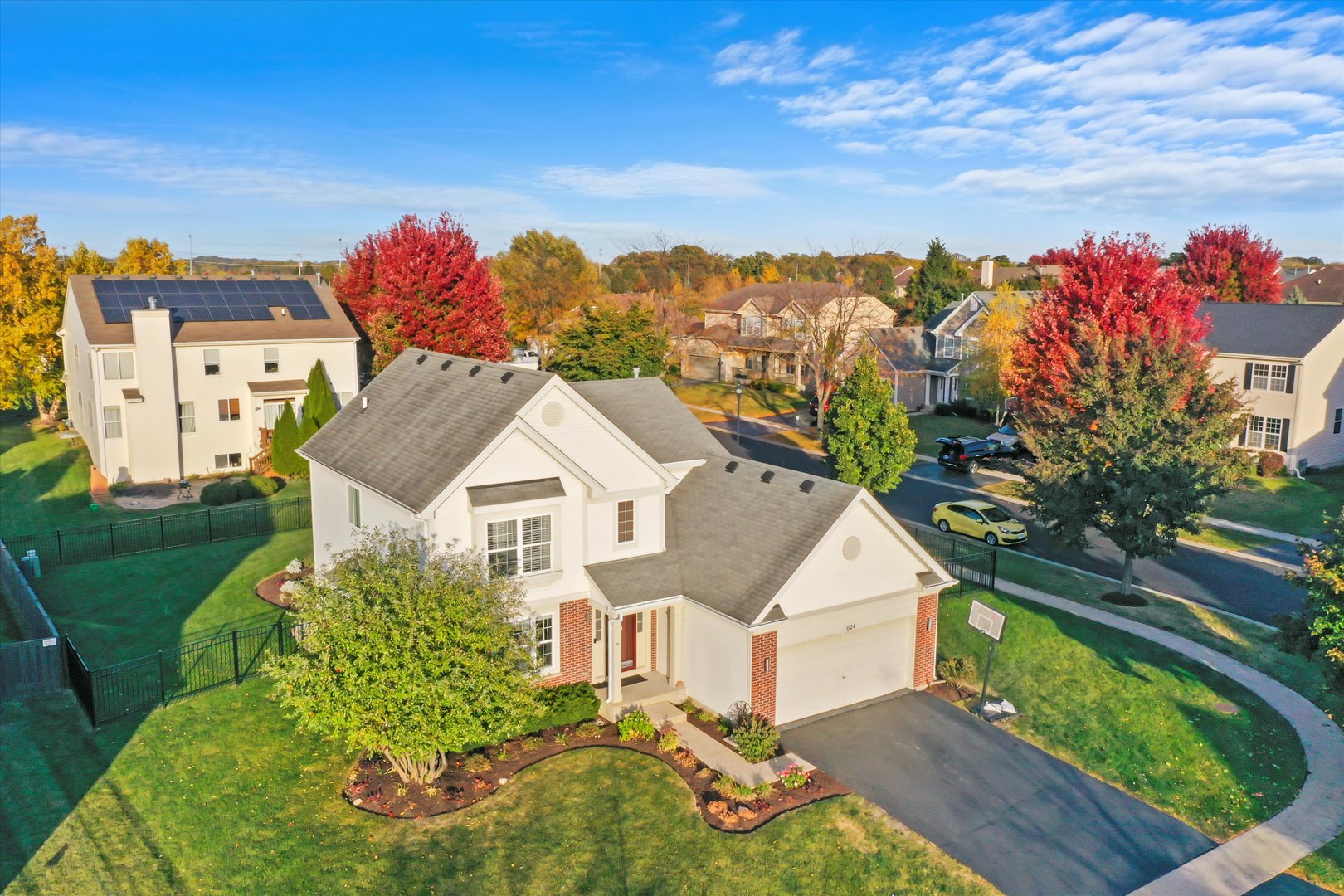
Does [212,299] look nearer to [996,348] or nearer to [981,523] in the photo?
[981,523]

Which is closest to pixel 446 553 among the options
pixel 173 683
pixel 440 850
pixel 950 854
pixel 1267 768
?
pixel 440 850

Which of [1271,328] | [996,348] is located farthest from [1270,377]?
[996,348]

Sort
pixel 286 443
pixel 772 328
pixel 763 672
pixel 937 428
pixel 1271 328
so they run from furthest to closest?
pixel 772 328 < pixel 937 428 < pixel 1271 328 < pixel 286 443 < pixel 763 672

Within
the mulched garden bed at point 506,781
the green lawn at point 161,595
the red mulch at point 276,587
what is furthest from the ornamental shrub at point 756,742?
the green lawn at point 161,595

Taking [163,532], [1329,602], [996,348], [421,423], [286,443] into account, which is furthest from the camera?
[996,348]

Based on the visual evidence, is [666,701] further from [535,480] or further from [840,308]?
[840,308]
